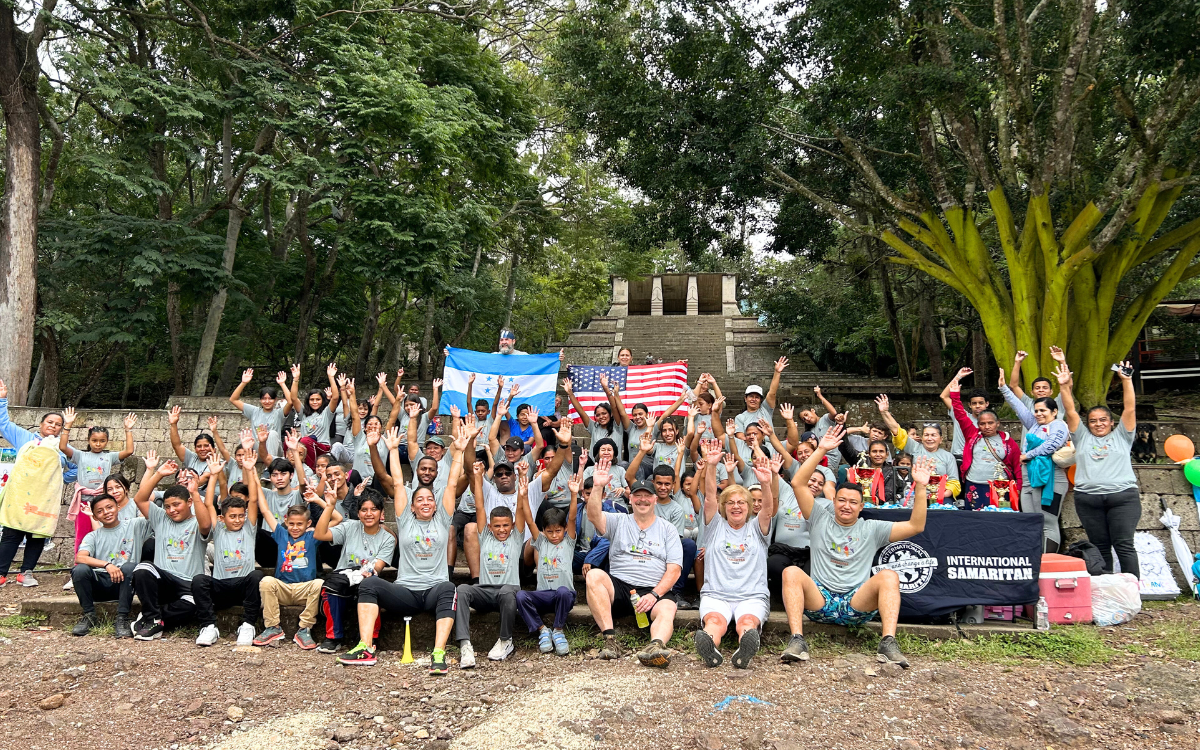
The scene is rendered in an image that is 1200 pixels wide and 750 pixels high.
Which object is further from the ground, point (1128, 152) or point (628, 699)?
point (1128, 152)

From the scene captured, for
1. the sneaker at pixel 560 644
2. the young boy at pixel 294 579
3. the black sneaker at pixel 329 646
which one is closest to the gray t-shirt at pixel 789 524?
the sneaker at pixel 560 644

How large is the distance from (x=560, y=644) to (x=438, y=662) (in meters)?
0.89

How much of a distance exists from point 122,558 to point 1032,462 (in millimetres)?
7938

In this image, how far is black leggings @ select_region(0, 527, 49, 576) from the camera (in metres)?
7.63

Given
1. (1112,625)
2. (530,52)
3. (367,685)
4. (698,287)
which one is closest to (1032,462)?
(1112,625)

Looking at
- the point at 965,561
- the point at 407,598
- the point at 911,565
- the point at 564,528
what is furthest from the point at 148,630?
the point at 965,561

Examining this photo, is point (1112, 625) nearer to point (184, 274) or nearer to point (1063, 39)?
point (1063, 39)

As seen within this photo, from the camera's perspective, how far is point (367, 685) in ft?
16.7

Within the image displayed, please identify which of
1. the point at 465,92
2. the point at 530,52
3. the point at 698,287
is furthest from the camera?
the point at 698,287

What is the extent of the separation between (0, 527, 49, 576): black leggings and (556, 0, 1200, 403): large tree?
8.93 metres

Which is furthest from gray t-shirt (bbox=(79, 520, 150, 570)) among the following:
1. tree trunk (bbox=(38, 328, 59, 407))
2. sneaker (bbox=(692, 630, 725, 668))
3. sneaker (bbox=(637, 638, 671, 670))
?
tree trunk (bbox=(38, 328, 59, 407))

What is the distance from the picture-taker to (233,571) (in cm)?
616

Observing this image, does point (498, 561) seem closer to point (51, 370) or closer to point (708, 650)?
point (708, 650)

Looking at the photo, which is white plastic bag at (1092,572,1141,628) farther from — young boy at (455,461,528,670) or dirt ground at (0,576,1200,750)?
young boy at (455,461,528,670)
